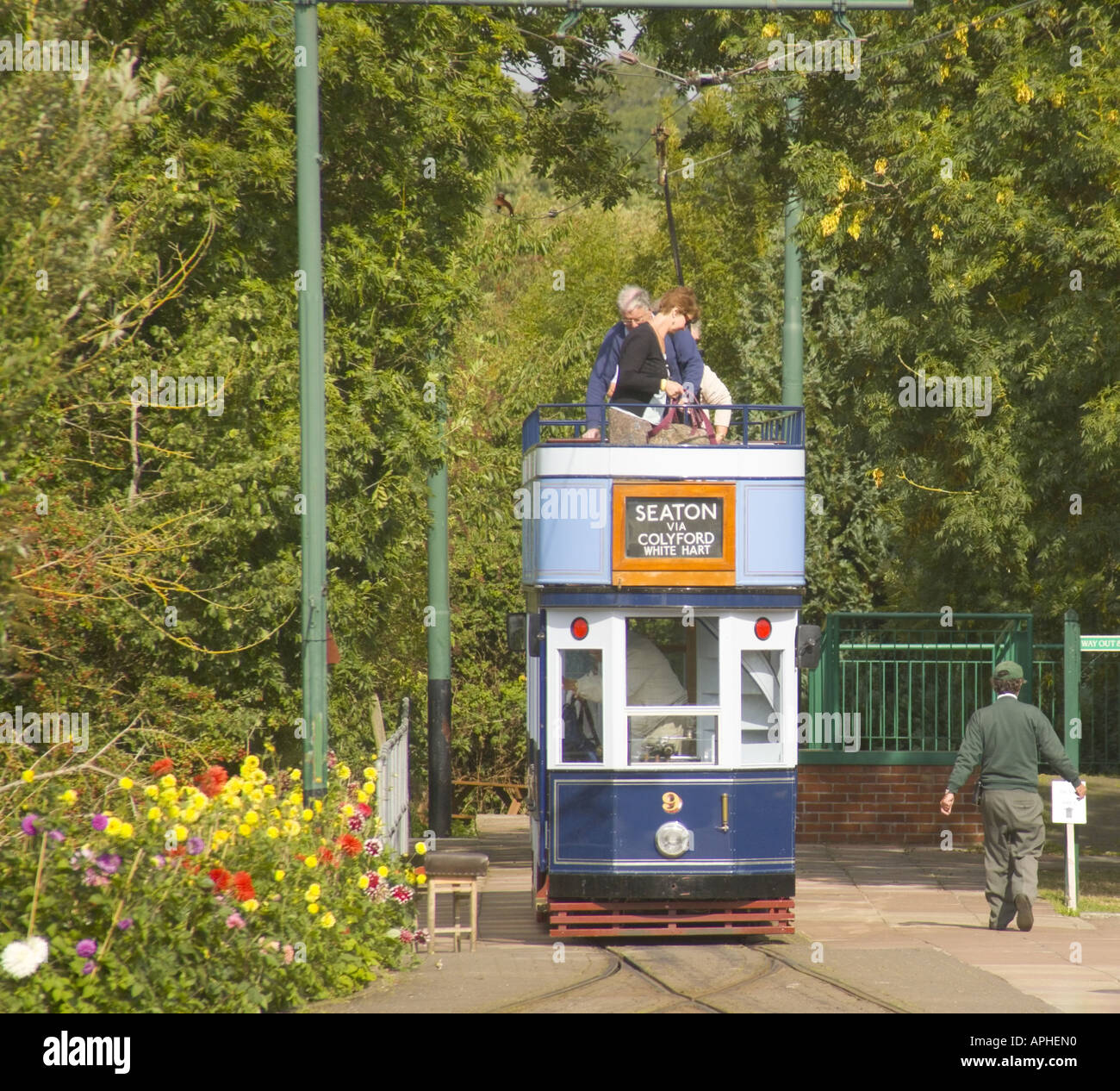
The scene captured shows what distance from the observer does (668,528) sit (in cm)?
1167

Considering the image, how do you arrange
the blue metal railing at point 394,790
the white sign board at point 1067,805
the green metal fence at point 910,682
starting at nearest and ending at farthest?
the white sign board at point 1067,805
the blue metal railing at point 394,790
the green metal fence at point 910,682

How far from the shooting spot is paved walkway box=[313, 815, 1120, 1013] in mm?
9781

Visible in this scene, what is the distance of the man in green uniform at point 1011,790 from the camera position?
12219 mm

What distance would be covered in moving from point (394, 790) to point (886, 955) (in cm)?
514

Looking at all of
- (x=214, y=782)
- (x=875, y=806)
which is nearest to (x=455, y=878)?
(x=214, y=782)

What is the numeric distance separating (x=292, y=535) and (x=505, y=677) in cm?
1095

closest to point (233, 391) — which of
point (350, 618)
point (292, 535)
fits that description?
point (292, 535)

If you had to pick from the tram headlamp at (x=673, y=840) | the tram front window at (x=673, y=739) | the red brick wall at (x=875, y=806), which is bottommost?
the red brick wall at (x=875, y=806)

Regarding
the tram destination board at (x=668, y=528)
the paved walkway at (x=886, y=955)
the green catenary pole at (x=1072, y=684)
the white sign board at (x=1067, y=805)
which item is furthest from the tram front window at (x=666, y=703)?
the green catenary pole at (x=1072, y=684)

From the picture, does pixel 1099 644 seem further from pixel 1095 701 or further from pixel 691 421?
pixel 1095 701

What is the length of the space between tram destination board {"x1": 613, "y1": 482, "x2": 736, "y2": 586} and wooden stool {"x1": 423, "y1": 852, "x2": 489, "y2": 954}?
7.38 ft

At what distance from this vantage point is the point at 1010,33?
1463 centimetres

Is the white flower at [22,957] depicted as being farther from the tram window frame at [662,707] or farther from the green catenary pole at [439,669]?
the green catenary pole at [439,669]

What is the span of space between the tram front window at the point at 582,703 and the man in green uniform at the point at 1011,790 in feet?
8.73
